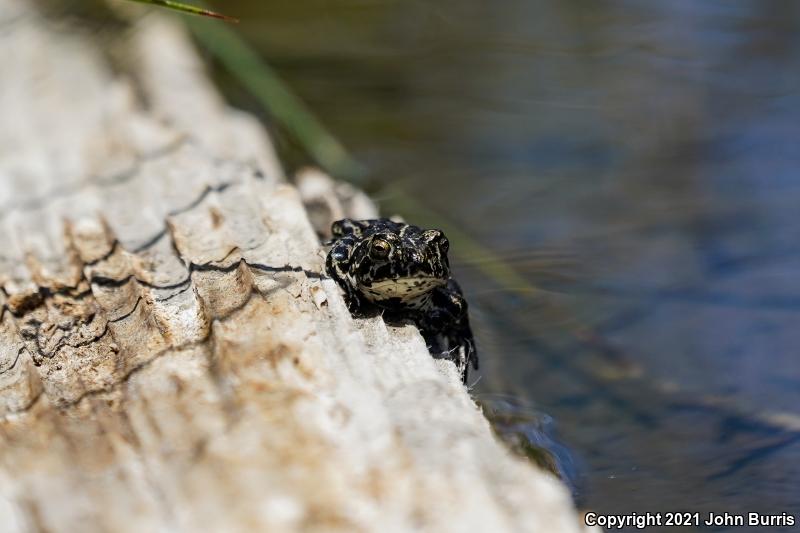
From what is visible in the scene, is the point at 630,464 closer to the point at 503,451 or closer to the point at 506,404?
the point at 506,404

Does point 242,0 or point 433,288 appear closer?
point 433,288

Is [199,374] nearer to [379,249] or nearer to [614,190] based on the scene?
[379,249]

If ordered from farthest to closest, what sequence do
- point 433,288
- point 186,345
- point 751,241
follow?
point 751,241 < point 433,288 < point 186,345

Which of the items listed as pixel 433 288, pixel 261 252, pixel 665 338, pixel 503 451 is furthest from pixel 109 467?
pixel 665 338

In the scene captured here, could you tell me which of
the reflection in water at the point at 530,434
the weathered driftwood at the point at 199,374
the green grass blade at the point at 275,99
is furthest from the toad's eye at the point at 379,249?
the green grass blade at the point at 275,99

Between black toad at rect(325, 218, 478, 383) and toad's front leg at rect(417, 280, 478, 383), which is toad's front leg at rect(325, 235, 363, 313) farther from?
toad's front leg at rect(417, 280, 478, 383)

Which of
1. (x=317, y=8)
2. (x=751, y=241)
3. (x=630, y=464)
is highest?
(x=317, y=8)
